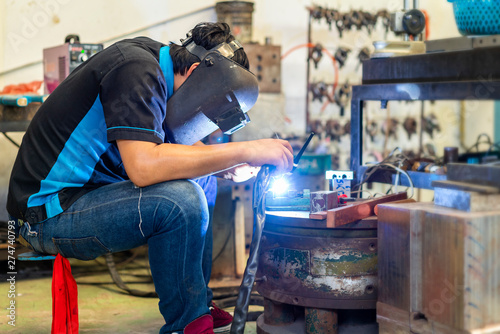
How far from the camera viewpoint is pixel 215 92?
1.87 metres

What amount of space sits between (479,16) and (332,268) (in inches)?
42.8

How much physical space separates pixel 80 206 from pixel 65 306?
1.23 ft

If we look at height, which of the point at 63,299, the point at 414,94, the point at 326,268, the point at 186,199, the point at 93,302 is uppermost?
the point at 414,94

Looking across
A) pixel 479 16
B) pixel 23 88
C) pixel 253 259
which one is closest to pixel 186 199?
pixel 253 259

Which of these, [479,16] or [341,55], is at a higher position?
[341,55]

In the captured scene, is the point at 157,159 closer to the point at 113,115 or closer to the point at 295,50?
the point at 113,115

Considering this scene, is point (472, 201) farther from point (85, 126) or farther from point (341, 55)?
point (341, 55)

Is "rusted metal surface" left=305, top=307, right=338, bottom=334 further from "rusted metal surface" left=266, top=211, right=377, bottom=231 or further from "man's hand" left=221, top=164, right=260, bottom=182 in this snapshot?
"man's hand" left=221, top=164, right=260, bottom=182

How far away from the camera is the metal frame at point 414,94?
6.90 ft

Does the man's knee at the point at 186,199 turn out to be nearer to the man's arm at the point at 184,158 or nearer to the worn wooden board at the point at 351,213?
the man's arm at the point at 184,158

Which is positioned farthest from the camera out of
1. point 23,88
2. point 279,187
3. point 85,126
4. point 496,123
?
point 496,123

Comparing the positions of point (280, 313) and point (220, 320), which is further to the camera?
point (220, 320)

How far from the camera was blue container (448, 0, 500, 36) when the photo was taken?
6.98ft

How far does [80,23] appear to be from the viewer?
3.56m
